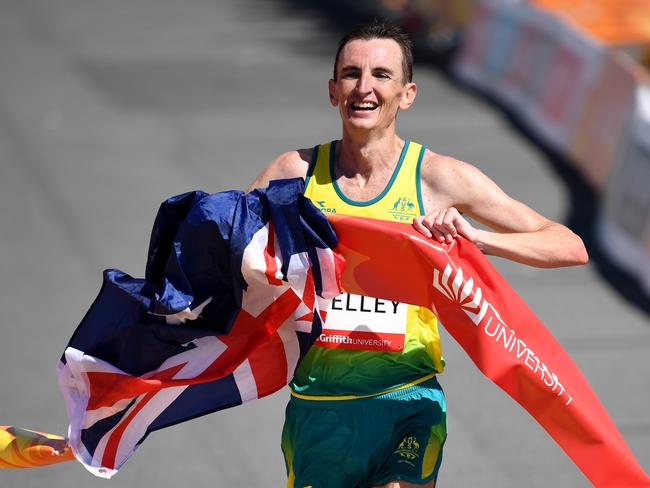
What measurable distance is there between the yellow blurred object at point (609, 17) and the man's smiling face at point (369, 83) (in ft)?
28.9

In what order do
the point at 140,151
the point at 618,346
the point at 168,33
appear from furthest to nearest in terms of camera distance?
the point at 168,33
the point at 140,151
the point at 618,346

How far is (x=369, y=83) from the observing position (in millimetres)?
4430

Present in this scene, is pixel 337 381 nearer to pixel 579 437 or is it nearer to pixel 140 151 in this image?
pixel 579 437

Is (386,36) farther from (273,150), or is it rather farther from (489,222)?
(273,150)

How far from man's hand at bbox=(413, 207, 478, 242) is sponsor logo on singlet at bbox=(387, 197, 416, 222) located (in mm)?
120

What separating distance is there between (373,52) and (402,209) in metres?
0.59

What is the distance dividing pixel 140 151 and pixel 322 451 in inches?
343

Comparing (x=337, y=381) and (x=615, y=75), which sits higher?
(x=337, y=381)

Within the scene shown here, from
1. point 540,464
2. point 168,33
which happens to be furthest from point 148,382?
point 168,33

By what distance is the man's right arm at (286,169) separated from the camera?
182 inches

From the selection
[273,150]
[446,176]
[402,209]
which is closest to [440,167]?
[446,176]

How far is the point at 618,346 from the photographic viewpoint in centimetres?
885

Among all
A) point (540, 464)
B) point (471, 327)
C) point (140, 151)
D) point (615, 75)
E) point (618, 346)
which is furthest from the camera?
point (140, 151)

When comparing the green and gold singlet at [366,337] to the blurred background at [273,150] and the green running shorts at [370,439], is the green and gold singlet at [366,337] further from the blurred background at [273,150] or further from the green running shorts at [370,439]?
the blurred background at [273,150]
